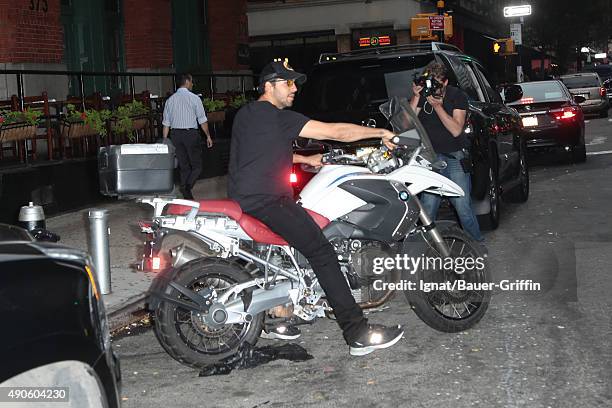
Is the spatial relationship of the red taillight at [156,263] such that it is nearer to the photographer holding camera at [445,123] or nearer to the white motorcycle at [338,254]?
the white motorcycle at [338,254]

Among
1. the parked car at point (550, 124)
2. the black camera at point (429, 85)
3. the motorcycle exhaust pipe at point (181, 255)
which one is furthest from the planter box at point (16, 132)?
the parked car at point (550, 124)

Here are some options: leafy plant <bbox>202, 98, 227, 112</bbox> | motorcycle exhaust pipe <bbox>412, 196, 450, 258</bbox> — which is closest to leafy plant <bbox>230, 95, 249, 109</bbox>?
leafy plant <bbox>202, 98, 227, 112</bbox>

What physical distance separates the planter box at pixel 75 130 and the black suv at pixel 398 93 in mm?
5164

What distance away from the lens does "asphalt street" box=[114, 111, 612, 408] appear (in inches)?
231

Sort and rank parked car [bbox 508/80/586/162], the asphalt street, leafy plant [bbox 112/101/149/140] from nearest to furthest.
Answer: the asphalt street < leafy plant [bbox 112/101/149/140] < parked car [bbox 508/80/586/162]

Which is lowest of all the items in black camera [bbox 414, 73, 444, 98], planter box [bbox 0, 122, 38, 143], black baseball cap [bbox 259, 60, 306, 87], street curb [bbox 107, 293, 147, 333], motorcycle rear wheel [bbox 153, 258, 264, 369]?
street curb [bbox 107, 293, 147, 333]

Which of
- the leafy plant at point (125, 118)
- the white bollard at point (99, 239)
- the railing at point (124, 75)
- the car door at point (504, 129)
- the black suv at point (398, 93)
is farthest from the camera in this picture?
the leafy plant at point (125, 118)

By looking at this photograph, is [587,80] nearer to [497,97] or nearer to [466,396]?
[497,97]

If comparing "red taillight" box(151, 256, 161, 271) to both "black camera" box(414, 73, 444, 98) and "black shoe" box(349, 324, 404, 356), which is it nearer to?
"black shoe" box(349, 324, 404, 356)

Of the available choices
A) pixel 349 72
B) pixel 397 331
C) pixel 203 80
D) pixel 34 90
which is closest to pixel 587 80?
pixel 203 80

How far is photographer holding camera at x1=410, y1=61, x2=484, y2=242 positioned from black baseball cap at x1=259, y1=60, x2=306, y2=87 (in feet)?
10.6

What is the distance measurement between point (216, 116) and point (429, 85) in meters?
11.8

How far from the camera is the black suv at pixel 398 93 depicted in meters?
10.2

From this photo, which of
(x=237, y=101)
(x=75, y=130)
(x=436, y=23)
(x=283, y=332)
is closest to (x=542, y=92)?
(x=237, y=101)
